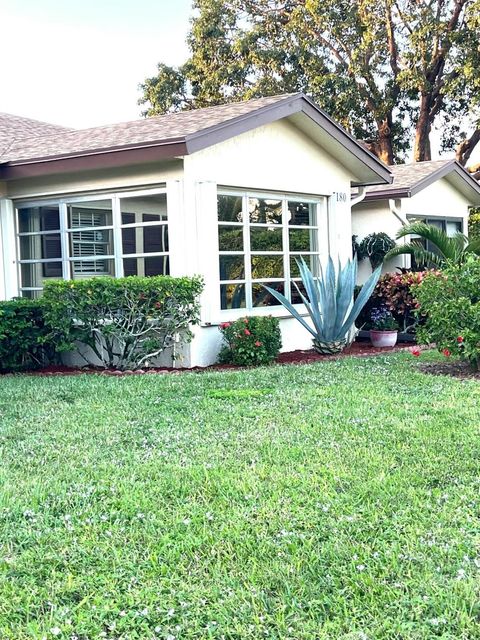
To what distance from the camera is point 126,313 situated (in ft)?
30.0

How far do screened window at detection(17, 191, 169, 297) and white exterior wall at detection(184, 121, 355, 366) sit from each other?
1.68ft

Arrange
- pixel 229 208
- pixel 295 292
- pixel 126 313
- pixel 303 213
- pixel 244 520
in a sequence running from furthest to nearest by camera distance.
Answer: pixel 303 213 → pixel 295 292 → pixel 229 208 → pixel 126 313 → pixel 244 520

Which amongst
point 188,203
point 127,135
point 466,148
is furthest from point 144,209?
point 466,148

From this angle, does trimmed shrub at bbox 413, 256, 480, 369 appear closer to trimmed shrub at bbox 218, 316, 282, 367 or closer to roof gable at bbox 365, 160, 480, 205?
trimmed shrub at bbox 218, 316, 282, 367

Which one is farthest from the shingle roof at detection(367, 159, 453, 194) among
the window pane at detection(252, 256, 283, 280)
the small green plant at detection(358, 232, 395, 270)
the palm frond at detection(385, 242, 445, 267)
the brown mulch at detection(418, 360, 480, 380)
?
the brown mulch at detection(418, 360, 480, 380)

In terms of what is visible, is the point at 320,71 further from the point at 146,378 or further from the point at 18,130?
the point at 146,378

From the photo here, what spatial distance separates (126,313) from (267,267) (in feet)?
9.65

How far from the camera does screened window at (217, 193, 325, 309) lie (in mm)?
10453

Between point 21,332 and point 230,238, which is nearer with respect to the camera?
point 21,332

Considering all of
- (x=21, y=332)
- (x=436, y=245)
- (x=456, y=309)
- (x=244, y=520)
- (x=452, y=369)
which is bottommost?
(x=244, y=520)

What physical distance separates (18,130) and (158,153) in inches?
225

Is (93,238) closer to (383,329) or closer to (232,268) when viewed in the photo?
(232,268)

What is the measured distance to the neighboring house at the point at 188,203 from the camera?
9.64m

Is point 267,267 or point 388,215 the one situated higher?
point 388,215
